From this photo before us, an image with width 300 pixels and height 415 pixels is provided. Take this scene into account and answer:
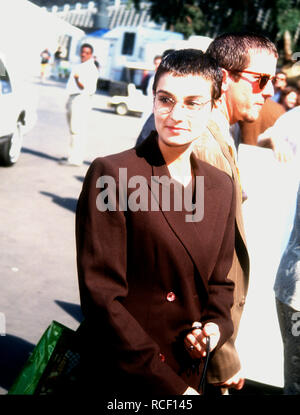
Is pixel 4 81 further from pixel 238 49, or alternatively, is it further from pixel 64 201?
pixel 238 49

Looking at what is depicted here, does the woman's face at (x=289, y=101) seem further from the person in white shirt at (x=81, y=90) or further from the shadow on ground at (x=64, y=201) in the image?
the person in white shirt at (x=81, y=90)

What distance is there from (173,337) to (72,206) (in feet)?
23.2

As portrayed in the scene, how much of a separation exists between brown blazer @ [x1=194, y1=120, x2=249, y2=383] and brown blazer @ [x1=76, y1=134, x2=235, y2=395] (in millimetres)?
170

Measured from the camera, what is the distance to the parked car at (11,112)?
10758 mm

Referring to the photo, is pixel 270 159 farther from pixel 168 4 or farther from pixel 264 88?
pixel 168 4

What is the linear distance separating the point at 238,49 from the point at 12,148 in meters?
8.78

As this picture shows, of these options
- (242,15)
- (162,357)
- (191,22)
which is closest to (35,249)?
(162,357)

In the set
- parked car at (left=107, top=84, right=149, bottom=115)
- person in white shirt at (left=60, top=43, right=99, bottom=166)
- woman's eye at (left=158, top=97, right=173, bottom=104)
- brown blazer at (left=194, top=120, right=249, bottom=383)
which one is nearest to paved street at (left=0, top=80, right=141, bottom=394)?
person in white shirt at (left=60, top=43, right=99, bottom=166)

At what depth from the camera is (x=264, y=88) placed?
9.48ft

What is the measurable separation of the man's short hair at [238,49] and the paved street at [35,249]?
8.03 feet

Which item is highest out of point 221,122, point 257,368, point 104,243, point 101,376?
point 221,122

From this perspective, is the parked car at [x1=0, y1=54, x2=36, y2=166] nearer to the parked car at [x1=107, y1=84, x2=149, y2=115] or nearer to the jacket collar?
the jacket collar

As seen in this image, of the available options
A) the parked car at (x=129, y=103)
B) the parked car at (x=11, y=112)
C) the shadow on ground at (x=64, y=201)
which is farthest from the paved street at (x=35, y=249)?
the parked car at (x=129, y=103)
